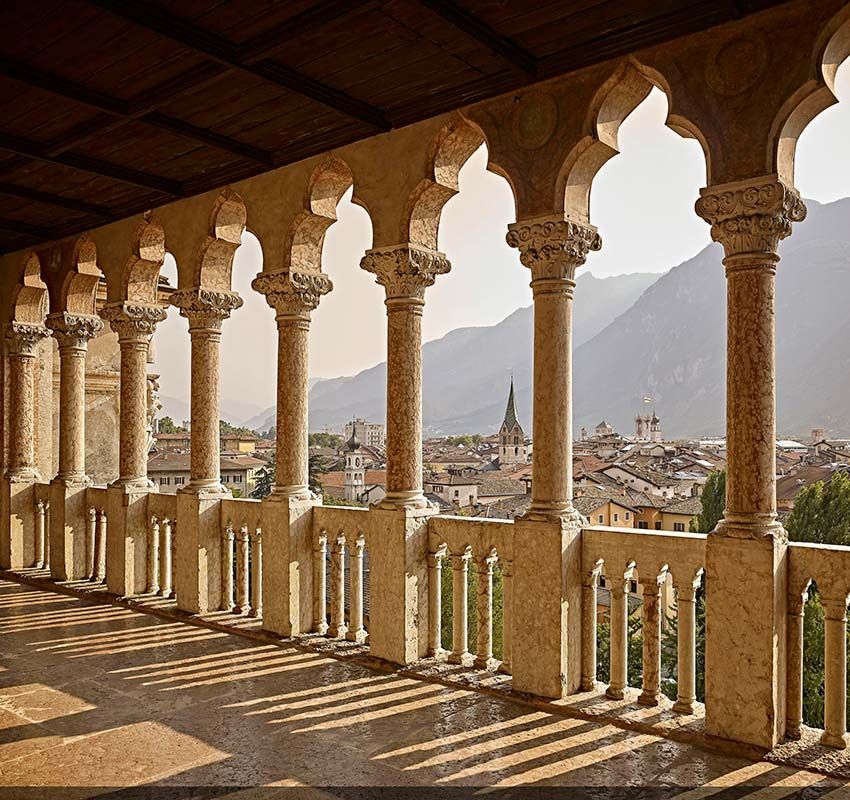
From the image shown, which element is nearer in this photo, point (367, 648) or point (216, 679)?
point (216, 679)

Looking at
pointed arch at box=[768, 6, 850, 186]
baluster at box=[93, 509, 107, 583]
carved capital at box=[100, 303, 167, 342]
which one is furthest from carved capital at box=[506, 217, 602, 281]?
baluster at box=[93, 509, 107, 583]

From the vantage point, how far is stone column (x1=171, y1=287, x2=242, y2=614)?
8719mm

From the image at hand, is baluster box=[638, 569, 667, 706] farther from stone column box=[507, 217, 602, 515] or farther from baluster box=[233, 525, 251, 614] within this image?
baluster box=[233, 525, 251, 614]

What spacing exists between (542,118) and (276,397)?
363 centimetres

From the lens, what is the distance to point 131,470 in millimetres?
9844

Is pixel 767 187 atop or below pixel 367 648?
atop

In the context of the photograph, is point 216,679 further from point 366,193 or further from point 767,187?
point 767,187

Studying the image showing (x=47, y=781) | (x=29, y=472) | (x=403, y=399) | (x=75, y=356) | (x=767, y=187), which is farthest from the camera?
(x=29, y=472)

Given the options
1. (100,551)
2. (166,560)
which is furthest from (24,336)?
(166,560)

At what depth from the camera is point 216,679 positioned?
650cm

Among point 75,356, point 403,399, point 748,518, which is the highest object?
point 75,356

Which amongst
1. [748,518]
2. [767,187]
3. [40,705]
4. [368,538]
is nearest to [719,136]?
[767,187]

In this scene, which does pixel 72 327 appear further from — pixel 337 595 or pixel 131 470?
pixel 337 595

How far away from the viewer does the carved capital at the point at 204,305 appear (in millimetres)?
8875
